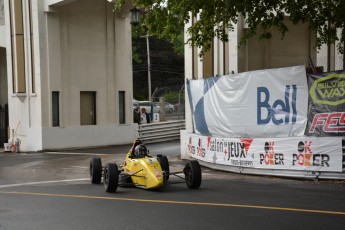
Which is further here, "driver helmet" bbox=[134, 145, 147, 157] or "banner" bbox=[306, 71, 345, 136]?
"banner" bbox=[306, 71, 345, 136]

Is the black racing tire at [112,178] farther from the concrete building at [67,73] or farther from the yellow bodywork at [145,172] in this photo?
the concrete building at [67,73]

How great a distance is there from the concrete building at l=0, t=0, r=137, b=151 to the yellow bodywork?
45.0 feet

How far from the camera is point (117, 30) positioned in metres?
27.4

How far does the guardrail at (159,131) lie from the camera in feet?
90.6

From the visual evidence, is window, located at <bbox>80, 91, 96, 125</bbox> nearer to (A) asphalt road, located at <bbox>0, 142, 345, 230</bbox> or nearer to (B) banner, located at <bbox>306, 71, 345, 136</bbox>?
(A) asphalt road, located at <bbox>0, 142, 345, 230</bbox>

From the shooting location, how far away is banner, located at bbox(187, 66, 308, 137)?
1384 cm

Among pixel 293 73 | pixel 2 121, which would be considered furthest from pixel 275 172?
pixel 2 121

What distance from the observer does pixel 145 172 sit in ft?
37.8

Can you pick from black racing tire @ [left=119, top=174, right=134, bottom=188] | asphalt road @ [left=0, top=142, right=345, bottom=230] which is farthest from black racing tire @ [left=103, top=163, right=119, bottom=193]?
black racing tire @ [left=119, top=174, right=134, bottom=188]

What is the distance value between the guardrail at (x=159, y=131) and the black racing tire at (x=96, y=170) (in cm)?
1382

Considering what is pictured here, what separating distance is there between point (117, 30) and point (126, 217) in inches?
777

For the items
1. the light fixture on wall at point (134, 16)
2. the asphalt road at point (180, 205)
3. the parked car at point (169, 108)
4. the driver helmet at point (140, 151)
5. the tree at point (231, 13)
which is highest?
the light fixture on wall at point (134, 16)

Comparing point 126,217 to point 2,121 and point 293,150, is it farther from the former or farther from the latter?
point 2,121

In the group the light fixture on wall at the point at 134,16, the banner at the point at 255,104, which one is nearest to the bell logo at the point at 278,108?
the banner at the point at 255,104
